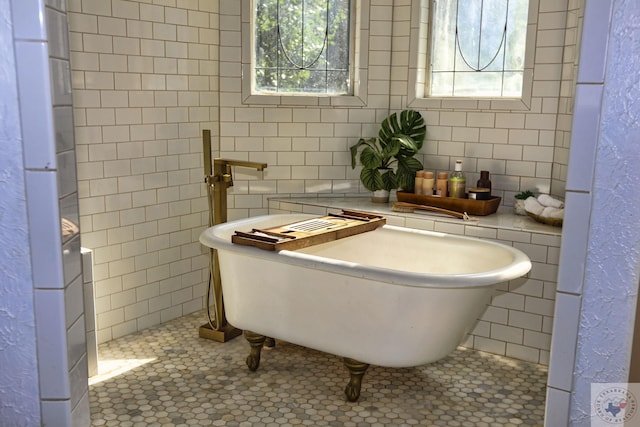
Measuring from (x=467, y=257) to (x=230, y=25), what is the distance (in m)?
2.14

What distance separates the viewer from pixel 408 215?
148 inches

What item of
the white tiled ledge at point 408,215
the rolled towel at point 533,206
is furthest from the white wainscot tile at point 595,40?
the rolled towel at point 533,206

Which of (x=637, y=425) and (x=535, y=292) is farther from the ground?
(x=637, y=425)

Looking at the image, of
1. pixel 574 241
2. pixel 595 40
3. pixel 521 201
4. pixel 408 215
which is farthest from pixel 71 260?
pixel 521 201

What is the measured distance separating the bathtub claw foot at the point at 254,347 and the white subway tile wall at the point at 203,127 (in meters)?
0.93

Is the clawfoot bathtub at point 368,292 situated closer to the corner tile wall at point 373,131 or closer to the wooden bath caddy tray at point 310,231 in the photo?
the wooden bath caddy tray at point 310,231

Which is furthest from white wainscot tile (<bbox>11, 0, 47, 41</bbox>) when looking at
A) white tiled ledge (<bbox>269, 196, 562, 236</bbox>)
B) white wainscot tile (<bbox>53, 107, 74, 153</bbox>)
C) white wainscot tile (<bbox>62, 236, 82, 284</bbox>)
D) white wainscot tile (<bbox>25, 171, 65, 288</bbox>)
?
white tiled ledge (<bbox>269, 196, 562, 236</bbox>)

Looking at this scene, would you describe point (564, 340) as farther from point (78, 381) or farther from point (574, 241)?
point (78, 381)

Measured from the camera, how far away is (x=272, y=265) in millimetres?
3010

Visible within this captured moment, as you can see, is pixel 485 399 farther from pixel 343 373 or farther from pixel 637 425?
pixel 637 425

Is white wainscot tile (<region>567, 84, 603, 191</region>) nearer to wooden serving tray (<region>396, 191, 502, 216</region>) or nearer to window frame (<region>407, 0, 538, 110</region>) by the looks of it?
wooden serving tray (<region>396, 191, 502, 216</region>)

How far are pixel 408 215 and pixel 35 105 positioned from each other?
2.75m

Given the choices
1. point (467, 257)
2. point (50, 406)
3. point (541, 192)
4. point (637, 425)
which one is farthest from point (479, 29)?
point (50, 406)

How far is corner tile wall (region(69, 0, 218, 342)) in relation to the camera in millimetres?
3480
